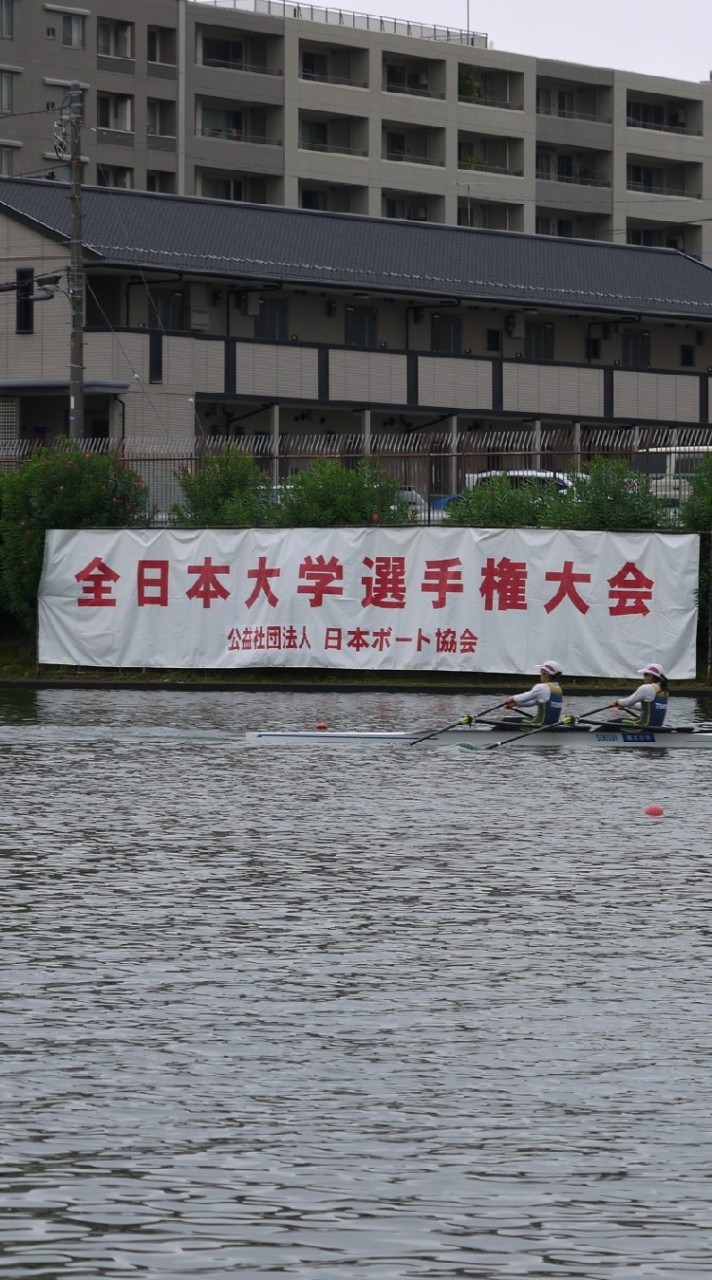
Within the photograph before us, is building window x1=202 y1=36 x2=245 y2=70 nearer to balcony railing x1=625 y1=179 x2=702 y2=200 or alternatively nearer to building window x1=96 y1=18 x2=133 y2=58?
building window x1=96 y1=18 x2=133 y2=58

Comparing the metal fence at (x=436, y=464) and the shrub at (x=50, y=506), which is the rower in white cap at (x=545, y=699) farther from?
the shrub at (x=50, y=506)

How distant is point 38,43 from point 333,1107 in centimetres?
8825

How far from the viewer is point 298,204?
96125mm

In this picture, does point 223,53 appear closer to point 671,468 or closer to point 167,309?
point 167,309

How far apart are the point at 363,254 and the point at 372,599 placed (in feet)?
121

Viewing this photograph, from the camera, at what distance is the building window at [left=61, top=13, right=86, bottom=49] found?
9250 centimetres

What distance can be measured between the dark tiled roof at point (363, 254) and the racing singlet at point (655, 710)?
40.0 meters

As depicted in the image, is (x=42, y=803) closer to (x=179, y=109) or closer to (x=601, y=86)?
(x=179, y=109)

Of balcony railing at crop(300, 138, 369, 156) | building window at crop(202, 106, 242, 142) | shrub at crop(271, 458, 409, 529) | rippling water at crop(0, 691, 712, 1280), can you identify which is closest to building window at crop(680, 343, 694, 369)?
balcony railing at crop(300, 138, 369, 156)

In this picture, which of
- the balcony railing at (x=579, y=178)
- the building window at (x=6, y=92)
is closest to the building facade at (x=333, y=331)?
the building window at (x=6, y=92)

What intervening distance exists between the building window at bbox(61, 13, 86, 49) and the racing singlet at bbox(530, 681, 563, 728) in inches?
2790

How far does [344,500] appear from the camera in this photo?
41625 mm

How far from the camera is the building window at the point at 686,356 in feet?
265

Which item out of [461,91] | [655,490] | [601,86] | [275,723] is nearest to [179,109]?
[461,91]
